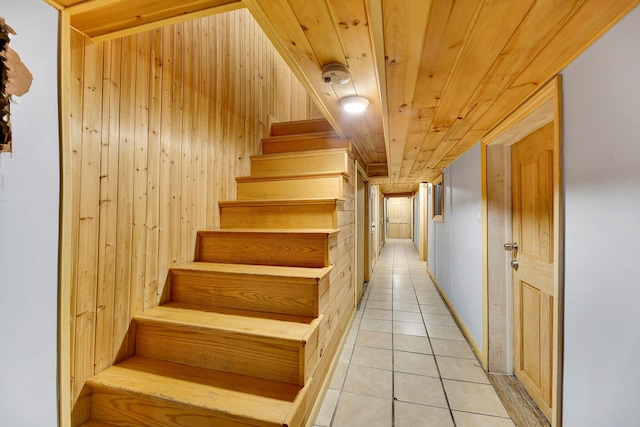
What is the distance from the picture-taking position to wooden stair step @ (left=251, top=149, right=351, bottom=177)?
2312 millimetres

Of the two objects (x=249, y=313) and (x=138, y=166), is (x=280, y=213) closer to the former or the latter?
(x=249, y=313)

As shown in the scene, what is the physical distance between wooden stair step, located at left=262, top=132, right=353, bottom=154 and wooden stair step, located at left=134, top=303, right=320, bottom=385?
1.77m

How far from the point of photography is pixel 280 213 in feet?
6.61

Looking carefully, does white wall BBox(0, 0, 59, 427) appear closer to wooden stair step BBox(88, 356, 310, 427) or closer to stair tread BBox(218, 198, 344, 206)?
wooden stair step BBox(88, 356, 310, 427)

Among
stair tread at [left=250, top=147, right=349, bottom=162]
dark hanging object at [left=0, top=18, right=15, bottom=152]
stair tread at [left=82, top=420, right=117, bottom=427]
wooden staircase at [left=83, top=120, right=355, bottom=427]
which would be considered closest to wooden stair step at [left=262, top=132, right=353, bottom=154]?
stair tread at [left=250, top=147, right=349, bottom=162]

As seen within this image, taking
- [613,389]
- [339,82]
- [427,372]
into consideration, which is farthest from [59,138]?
[427,372]

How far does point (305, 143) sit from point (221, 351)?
2066 mm

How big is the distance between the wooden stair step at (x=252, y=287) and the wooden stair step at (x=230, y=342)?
115 mm

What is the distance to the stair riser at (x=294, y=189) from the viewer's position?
6.89 ft

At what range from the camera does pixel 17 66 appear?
2.39ft

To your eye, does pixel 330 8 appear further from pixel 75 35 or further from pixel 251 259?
pixel 251 259

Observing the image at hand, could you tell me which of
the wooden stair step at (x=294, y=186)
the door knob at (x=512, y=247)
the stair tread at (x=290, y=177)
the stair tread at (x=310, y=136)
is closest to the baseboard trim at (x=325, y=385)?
the wooden stair step at (x=294, y=186)

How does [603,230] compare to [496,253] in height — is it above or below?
above

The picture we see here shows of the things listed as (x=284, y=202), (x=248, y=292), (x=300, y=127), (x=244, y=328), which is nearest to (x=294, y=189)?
(x=284, y=202)
